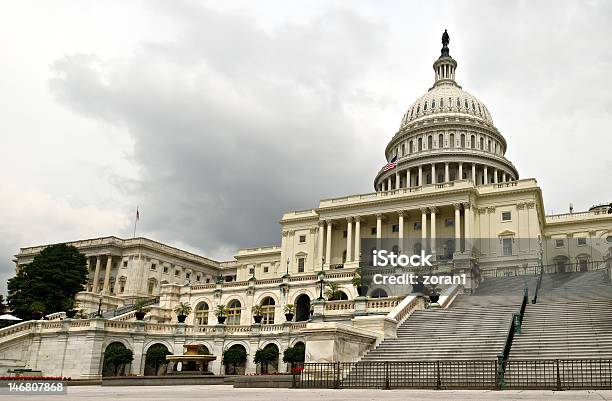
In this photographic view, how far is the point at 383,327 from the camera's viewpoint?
28688 mm

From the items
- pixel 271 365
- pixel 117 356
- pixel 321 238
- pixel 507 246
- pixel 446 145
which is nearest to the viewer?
pixel 117 356

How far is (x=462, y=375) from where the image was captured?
21.7 metres

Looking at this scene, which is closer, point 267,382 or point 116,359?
point 267,382

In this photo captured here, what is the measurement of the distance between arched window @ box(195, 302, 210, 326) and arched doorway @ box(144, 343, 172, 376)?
1302 cm

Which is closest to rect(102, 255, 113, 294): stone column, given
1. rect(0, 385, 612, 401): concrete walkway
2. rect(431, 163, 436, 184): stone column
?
rect(431, 163, 436, 184): stone column

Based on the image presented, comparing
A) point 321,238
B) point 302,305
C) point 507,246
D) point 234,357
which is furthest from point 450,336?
point 321,238

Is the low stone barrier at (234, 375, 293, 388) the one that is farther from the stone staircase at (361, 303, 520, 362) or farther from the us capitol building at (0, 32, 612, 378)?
the stone staircase at (361, 303, 520, 362)

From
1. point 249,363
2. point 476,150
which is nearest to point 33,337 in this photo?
point 249,363

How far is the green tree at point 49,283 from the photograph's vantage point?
241 ft

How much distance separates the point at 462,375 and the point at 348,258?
62.8m

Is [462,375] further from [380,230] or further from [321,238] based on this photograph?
[321,238]

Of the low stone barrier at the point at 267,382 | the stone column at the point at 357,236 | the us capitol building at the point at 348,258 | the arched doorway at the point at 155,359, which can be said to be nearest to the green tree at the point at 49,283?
the us capitol building at the point at 348,258

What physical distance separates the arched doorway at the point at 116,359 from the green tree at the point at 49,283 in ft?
91.0

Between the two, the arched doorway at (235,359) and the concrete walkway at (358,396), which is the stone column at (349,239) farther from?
the concrete walkway at (358,396)
